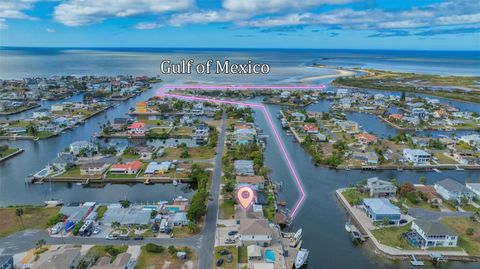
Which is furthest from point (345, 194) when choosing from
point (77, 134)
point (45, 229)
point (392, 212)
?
point (77, 134)

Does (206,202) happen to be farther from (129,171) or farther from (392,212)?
(392,212)

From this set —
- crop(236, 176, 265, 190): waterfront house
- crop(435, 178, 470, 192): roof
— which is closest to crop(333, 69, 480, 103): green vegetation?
crop(435, 178, 470, 192): roof

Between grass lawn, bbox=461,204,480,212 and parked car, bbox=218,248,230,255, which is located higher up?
grass lawn, bbox=461,204,480,212

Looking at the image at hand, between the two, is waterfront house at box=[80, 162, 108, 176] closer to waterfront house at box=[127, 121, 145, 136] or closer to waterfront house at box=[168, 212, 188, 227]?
waterfront house at box=[168, 212, 188, 227]

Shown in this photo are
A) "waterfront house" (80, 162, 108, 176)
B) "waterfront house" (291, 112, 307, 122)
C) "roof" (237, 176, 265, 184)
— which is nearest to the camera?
"roof" (237, 176, 265, 184)

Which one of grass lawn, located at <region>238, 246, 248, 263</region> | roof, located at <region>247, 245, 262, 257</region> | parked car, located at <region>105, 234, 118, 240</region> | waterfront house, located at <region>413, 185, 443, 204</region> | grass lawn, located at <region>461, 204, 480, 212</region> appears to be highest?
waterfront house, located at <region>413, 185, 443, 204</region>

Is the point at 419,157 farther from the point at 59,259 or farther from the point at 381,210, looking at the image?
the point at 59,259
